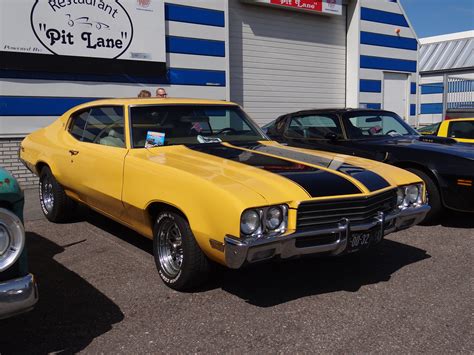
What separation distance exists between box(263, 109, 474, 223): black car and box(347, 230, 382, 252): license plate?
90.1 inches

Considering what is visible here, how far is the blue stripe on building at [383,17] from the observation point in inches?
542

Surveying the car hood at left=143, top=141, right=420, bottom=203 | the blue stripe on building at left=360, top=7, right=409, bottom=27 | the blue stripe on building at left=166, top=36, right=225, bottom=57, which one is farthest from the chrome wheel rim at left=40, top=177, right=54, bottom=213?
the blue stripe on building at left=360, top=7, right=409, bottom=27

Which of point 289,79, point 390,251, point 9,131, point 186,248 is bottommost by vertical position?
point 390,251

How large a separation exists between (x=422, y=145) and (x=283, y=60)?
23.7 ft

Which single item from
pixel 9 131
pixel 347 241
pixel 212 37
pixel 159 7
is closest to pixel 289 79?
pixel 212 37

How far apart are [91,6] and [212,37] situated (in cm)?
282

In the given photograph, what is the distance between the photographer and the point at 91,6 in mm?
9242

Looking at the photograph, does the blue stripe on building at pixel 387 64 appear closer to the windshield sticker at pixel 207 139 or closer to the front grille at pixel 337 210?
the windshield sticker at pixel 207 139

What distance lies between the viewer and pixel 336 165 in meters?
4.13

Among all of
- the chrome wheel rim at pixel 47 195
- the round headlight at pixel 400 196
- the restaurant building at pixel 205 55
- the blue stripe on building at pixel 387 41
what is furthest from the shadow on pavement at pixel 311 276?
the blue stripe on building at pixel 387 41

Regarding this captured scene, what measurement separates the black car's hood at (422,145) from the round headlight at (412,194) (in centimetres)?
166

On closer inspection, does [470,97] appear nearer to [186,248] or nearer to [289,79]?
[289,79]

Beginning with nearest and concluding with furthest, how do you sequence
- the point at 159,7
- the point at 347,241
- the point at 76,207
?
the point at 347,241 < the point at 76,207 < the point at 159,7

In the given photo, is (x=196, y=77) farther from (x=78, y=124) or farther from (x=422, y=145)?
(x=422, y=145)
